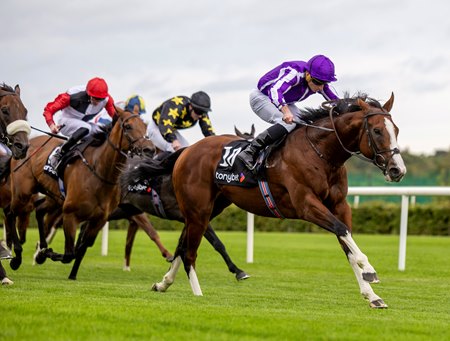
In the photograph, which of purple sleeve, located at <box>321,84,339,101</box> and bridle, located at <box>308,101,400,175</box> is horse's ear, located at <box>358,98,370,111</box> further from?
purple sleeve, located at <box>321,84,339,101</box>

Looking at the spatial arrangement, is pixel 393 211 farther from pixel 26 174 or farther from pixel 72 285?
pixel 72 285

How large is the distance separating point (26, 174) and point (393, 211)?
1340 centimetres

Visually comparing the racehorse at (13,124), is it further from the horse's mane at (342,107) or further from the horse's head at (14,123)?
the horse's mane at (342,107)

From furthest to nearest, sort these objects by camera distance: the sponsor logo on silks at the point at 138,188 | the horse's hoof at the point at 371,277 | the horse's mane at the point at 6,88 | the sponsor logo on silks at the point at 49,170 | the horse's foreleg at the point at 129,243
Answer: the horse's foreleg at the point at 129,243
the sponsor logo on silks at the point at 138,188
the sponsor logo on silks at the point at 49,170
the horse's mane at the point at 6,88
the horse's hoof at the point at 371,277

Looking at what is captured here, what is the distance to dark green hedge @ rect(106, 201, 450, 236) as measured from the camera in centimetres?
2075

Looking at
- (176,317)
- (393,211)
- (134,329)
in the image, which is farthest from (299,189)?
(393,211)

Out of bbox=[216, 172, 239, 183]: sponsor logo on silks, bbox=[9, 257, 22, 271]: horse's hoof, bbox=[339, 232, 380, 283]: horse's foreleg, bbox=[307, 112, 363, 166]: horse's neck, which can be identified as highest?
bbox=[307, 112, 363, 166]: horse's neck

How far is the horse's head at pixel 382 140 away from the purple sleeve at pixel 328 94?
29.2 inches

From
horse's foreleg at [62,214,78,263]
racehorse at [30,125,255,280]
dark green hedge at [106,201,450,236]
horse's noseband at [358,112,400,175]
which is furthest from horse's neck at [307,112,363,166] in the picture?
dark green hedge at [106,201,450,236]

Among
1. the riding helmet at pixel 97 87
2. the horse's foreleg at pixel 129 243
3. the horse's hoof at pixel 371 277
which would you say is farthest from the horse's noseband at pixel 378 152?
the horse's foreleg at pixel 129 243

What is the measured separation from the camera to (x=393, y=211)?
70.0 feet

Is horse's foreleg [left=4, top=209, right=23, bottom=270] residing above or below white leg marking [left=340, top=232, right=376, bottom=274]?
below

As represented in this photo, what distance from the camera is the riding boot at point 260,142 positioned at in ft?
22.4

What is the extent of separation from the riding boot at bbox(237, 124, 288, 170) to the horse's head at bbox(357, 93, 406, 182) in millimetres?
772
